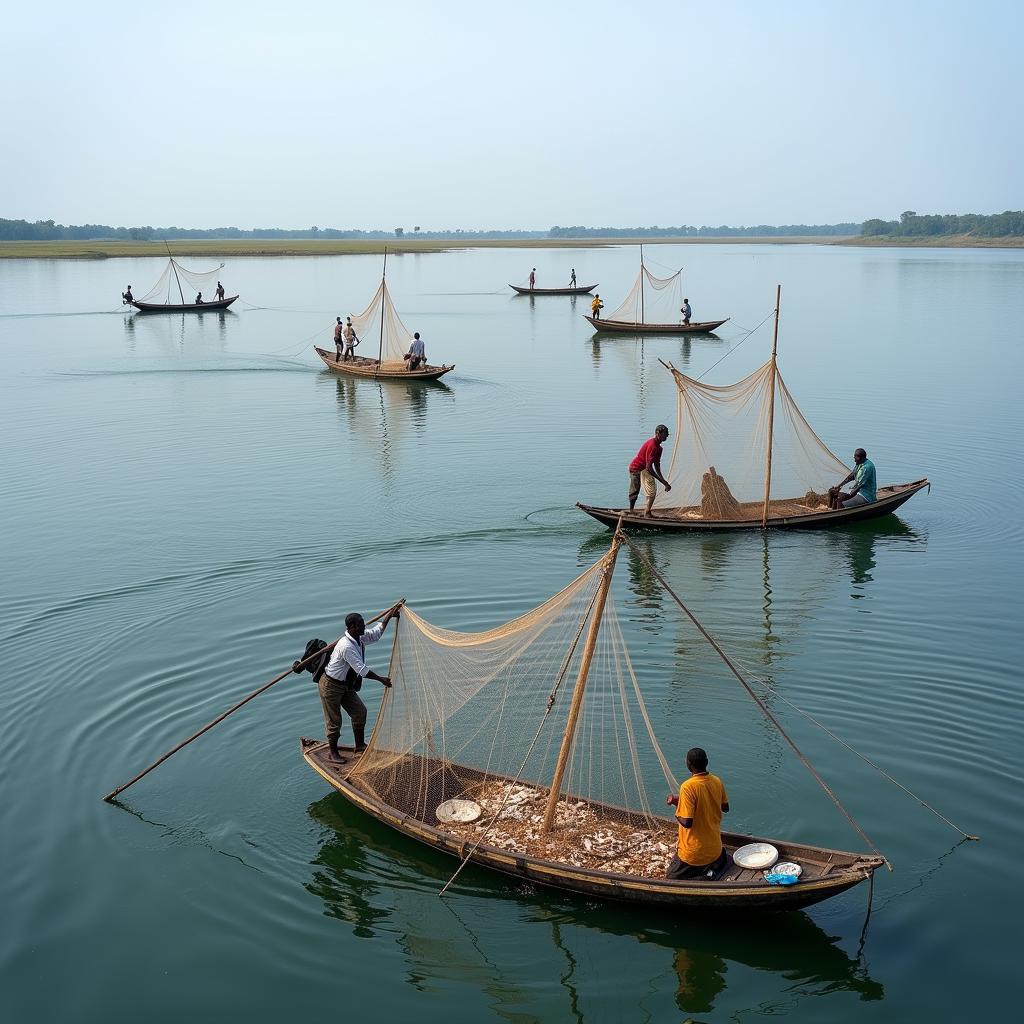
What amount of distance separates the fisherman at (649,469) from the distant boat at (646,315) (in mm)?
24286

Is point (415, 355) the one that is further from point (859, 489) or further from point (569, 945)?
point (569, 945)

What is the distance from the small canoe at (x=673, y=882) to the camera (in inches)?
303

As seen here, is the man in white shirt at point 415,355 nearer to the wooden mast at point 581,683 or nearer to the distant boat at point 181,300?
the wooden mast at point 581,683

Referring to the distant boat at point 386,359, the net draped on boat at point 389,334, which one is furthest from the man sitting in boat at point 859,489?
the net draped on boat at point 389,334

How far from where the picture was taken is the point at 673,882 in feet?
26.1

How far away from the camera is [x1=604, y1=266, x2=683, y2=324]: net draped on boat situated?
4831cm

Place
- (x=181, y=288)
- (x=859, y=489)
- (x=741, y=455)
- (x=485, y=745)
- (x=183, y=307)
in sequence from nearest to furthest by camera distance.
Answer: (x=485, y=745)
(x=859, y=489)
(x=741, y=455)
(x=183, y=307)
(x=181, y=288)

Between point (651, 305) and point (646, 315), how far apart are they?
1.01 m

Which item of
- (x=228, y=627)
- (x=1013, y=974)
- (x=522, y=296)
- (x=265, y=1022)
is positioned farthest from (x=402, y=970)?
(x=522, y=296)

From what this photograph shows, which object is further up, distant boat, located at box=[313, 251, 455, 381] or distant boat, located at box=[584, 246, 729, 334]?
distant boat, located at box=[584, 246, 729, 334]

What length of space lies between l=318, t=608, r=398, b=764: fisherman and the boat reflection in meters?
1.46

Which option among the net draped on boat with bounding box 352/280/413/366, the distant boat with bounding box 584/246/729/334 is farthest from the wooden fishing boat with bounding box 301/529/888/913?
the distant boat with bounding box 584/246/729/334

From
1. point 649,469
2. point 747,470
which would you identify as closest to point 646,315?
point 747,470

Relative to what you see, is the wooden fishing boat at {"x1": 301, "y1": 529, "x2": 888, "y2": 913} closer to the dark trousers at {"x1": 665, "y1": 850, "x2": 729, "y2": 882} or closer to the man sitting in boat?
the dark trousers at {"x1": 665, "y1": 850, "x2": 729, "y2": 882}
